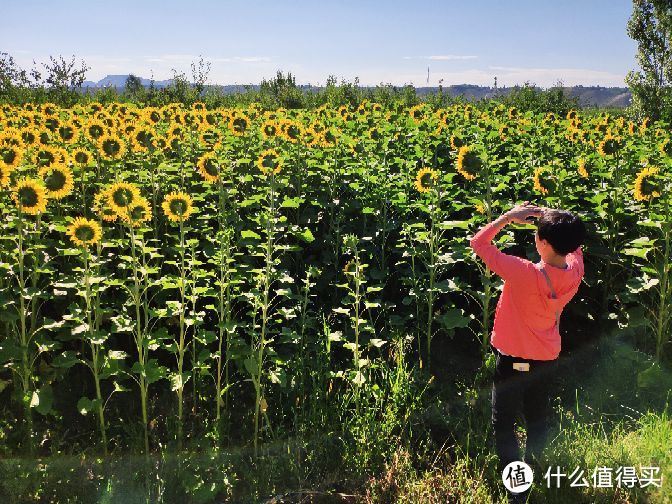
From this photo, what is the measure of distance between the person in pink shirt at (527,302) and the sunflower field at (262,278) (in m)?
0.71

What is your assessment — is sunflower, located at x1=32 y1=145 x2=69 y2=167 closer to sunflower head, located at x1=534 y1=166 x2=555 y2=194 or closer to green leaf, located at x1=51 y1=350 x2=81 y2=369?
green leaf, located at x1=51 y1=350 x2=81 y2=369

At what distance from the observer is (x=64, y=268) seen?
471cm

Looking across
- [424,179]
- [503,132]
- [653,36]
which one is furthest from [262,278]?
[653,36]

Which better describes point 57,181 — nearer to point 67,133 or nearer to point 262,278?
point 262,278

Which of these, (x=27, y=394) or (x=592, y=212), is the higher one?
(x=592, y=212)

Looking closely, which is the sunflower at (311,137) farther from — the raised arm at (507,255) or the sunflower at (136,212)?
the raised arm at (507,255)

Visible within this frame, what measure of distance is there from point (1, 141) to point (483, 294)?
3801mm

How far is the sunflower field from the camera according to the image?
3.71 meters

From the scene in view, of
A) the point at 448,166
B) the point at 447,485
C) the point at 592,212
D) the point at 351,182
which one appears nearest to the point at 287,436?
the point at 447,485

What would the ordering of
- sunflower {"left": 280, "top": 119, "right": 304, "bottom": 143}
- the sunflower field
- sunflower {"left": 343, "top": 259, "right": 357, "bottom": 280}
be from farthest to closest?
sunflower {"left": 280, "top": 119, "right": 304, "bottom": 143}, sunflower {"left": 343, "top": 259, "right": 357, "bottom": 280}, the sunflower field

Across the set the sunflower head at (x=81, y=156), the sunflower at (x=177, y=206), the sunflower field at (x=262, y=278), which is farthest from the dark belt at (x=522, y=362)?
the sunflower head at (x=81, y=156)

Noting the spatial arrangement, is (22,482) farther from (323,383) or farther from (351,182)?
(351,182)

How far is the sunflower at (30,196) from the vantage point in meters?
3.64

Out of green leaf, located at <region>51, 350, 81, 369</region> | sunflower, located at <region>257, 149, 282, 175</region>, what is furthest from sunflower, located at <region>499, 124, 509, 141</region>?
green leaf, located at <region>51, 350, 81, 369</region>
